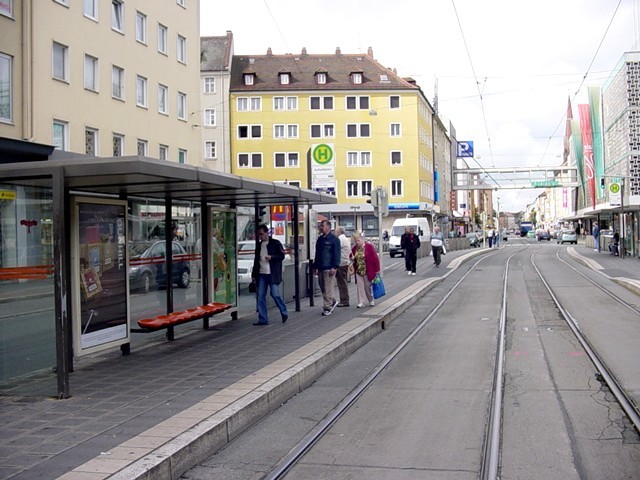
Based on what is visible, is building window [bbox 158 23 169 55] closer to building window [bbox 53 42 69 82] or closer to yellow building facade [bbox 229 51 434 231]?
building window [bbox 53 42 69 82]

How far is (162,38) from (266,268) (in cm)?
2725

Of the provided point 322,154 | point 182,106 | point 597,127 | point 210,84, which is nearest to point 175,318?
point 322,154

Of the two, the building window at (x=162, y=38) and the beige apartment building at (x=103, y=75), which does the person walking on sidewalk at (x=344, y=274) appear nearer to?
the beige apartment building at (x=103, y=75)

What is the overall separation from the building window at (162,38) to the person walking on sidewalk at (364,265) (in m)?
24.3

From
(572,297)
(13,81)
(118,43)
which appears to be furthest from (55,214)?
(118,43)

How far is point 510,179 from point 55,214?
66807mm

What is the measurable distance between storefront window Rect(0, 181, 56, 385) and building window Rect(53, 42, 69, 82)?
857 inches

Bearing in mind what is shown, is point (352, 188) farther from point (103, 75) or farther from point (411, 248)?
point (411, 248)

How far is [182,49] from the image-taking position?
130 feet

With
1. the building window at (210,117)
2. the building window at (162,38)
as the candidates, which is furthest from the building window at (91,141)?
the building window at (210,117)

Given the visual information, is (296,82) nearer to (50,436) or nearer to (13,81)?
(13,81)

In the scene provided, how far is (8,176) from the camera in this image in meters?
7.60

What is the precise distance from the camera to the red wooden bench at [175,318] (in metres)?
10.2

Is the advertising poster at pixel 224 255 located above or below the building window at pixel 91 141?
below
